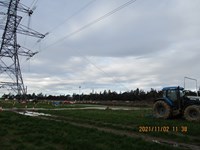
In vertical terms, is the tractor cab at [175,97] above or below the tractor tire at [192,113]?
above

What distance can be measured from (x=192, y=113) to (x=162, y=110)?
3.15 metres

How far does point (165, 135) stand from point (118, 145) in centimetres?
416

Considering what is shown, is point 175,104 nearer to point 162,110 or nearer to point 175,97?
point 175,97

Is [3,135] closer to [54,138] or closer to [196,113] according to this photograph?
[54,138]

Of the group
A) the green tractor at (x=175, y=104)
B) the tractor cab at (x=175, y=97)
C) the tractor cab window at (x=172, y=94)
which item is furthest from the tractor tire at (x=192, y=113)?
the tractor cab window at (x=172, y=94)

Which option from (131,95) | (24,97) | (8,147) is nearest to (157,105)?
(8,147)

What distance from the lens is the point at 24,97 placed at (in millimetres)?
58562

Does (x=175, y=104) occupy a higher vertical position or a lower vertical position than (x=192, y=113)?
higher

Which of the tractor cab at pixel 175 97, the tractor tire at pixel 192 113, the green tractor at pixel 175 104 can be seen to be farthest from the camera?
the tractor cab at pixel 175 97

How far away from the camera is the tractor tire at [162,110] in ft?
83.2

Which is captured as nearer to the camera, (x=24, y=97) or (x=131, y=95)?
(x=24, y=97)

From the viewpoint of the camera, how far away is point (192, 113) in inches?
937

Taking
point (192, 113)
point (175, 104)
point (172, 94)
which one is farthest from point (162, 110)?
point (192, 113)

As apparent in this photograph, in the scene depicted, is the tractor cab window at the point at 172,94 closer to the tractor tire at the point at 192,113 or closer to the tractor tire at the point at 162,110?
the tractor tire at the point at 162,110
